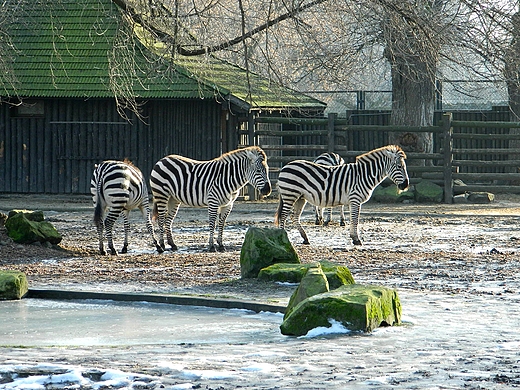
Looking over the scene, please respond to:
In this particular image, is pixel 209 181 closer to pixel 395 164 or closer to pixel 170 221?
pixel 170 221

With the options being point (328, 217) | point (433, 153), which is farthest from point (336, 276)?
point (433, 153)

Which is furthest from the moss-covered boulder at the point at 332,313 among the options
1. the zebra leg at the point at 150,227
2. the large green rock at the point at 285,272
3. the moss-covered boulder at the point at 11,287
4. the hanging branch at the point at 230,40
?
the zebra leg at the point at 150,227

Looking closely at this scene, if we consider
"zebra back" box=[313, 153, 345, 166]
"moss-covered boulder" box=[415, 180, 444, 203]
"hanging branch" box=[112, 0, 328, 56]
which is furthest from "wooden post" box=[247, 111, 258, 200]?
"hanging branch" box=[112, 0, 328, 56]

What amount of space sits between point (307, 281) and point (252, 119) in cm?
1743

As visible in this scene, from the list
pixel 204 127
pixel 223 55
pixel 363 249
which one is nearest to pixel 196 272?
pixel 363 249

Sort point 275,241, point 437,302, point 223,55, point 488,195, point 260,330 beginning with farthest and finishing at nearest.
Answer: point 223,55
point 488,195
point 275,241
point 437,302
point 260,330

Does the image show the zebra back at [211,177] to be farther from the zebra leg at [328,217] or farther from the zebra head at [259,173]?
the zebra leg at [328,217]

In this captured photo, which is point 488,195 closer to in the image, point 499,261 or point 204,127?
point 204,127

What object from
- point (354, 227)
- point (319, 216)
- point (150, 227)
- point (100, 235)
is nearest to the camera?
point (100, 235)

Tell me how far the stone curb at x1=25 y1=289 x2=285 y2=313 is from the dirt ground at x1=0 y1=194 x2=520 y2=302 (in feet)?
1.56

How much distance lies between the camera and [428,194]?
82.9 ft

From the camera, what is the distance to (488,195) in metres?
25.7

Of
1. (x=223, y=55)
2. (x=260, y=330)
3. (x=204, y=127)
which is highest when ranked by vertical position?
(x=223, y=55)

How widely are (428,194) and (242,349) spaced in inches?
714
